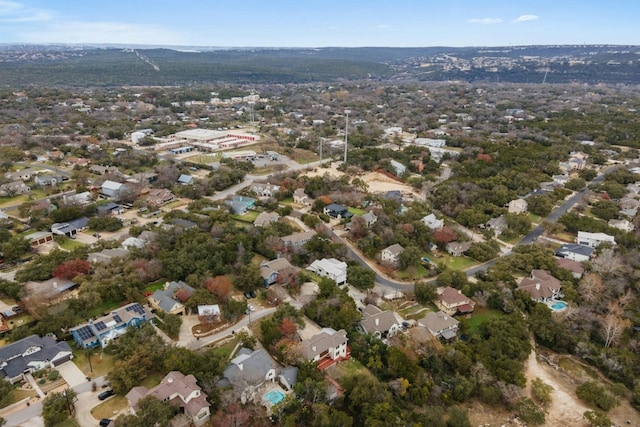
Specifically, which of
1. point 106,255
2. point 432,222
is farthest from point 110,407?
point 432,222

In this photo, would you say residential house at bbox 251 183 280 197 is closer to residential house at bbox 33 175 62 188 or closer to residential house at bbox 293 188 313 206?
residential house at bbox 293 188 313 206

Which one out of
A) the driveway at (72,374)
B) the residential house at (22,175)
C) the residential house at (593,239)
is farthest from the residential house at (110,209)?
the residential house at (593,239)

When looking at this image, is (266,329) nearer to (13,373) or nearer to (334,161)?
(13,373)

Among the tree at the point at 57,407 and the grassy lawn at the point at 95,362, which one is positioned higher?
the tree at the point at 57,407

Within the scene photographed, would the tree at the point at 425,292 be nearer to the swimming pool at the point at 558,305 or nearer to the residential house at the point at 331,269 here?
the residential house at the point at 331,269

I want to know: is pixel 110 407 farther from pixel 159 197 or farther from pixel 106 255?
pixel 159 197

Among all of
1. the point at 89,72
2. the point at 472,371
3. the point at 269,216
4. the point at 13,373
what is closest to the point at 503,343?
the point at 472,371
